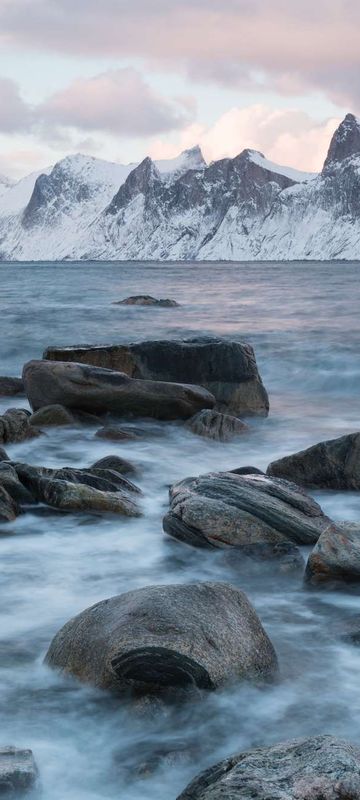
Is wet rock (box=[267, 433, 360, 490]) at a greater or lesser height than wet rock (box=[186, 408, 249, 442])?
greater

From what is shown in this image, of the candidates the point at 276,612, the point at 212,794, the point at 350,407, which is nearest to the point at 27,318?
the point at 350,407

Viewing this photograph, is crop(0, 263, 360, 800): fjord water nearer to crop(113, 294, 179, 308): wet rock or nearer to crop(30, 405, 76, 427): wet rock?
crop(30, 405, 76, 427): wet rock

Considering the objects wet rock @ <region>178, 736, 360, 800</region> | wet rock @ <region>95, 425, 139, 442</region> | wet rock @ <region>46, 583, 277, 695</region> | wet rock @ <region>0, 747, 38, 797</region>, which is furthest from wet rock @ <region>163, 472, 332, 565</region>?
wet rock @ <region>95, 425, 139, 442</region>

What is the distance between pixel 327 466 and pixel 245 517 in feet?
8.00

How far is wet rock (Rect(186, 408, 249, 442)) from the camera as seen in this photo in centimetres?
1292

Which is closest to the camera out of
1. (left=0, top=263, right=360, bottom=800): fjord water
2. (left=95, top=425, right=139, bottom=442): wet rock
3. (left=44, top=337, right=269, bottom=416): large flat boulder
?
(left=0, top=263, right=360, bottom=800): fjord water

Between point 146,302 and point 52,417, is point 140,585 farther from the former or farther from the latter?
point 146,302

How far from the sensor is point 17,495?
8.89 m

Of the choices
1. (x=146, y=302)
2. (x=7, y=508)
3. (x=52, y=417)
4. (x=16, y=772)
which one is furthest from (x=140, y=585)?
(x=146, y=302)

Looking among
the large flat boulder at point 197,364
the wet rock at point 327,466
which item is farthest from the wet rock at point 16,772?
the large flat boulder at point 197,364

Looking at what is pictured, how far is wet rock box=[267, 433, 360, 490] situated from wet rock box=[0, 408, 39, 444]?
3.93 m

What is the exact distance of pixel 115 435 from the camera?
1266 centimetres

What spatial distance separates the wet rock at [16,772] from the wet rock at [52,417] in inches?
360

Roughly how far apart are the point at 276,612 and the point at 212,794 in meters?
3.13
